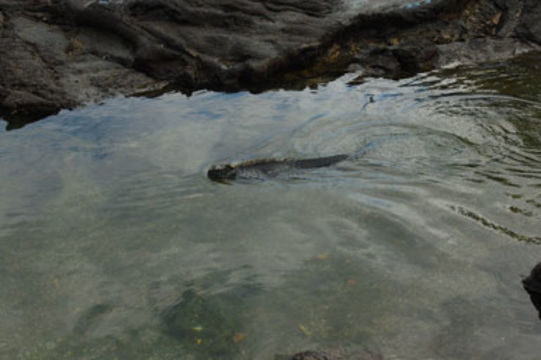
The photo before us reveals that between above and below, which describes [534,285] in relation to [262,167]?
below

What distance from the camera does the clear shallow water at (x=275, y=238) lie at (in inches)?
117

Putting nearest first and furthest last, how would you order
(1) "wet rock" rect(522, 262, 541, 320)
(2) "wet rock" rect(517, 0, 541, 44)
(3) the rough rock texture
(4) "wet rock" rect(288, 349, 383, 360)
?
(4) "wet rock" rect(288, 349, 383, 360) < (1) "wet rock" rect(522, 262, 541, 320) < (3) the rough rock texture < (2) "wet rock" rect(517, 0, 541, 44)

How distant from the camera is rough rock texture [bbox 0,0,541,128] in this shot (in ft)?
27.0

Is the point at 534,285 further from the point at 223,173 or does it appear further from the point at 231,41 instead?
the point at 231,41

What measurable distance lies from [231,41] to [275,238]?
590 cm

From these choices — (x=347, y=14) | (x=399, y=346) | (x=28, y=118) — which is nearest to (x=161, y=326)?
(x=399, y=346)

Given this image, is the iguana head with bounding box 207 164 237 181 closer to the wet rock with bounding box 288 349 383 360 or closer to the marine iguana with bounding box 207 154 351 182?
the marine iguana with bounding box 207 154 351 182

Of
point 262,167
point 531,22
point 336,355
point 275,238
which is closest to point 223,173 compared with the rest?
point 262,167

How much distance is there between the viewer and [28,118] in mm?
6957

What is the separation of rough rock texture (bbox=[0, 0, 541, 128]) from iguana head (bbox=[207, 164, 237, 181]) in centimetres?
337

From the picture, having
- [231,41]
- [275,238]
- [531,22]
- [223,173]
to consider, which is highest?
[531,22]

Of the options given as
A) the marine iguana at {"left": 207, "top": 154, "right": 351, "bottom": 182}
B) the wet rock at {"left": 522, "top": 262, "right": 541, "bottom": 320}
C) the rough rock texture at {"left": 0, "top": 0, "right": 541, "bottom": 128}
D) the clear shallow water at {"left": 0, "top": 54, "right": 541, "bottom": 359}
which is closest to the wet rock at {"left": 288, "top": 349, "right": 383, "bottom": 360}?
the clear shallow water at {"left": 0, "top": 54, "right": 541, "bottom": 359}

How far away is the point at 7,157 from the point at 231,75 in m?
3.89

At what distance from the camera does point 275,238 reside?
391cm
